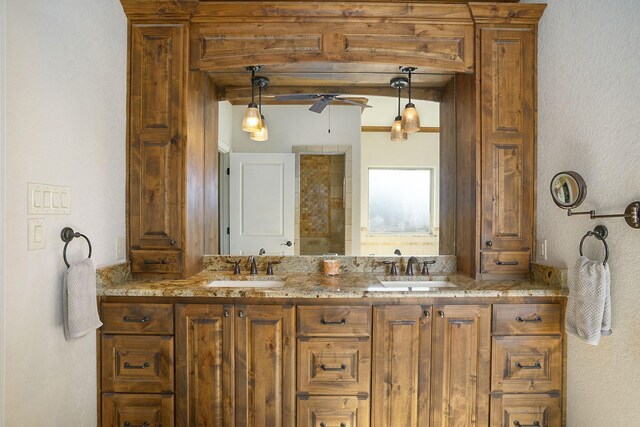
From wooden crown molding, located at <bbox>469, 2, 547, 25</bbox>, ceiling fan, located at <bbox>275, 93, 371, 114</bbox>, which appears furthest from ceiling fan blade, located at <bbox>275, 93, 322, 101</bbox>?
wooden crown molding, located at <bbox>469, 2, 547, 25</bbox>

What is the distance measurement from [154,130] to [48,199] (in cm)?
72

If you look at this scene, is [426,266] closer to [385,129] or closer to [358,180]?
[358,180]

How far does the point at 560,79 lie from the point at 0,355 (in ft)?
9.14

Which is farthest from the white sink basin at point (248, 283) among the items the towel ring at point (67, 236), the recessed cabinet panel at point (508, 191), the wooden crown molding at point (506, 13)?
the wooden crown molding at point (506, 13)

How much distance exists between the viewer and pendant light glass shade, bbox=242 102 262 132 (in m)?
2.24

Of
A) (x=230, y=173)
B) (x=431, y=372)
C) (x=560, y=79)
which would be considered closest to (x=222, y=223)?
(x=230, y=173)

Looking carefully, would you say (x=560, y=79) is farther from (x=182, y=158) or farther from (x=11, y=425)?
(x=11, y=425)

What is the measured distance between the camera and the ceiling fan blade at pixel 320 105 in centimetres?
232

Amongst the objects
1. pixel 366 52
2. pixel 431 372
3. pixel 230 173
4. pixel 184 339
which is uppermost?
pixel 366 52

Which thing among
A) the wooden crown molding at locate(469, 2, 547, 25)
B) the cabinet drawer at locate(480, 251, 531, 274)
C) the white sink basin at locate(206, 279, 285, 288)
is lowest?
the white sink basin at locate(206, 279, 285, 288)

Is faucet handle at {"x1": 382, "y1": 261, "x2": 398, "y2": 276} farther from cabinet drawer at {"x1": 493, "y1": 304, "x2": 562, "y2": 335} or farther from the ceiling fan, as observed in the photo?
the ceiling fan

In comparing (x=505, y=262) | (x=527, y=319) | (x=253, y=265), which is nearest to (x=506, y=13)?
(x=505, y=262)

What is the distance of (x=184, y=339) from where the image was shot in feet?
5.78

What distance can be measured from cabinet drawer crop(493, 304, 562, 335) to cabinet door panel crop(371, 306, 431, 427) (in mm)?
375
